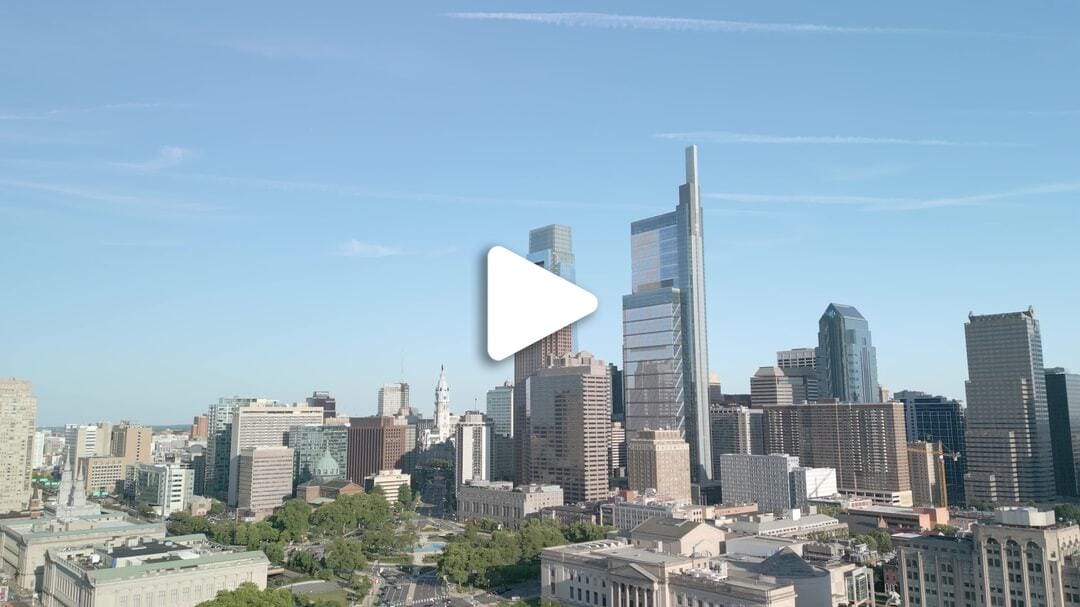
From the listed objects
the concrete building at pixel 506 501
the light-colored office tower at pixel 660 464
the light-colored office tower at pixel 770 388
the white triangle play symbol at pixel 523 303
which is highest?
the light-colored office tower at pixel 770 388

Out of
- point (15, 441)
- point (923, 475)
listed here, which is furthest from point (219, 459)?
point (923, 475)

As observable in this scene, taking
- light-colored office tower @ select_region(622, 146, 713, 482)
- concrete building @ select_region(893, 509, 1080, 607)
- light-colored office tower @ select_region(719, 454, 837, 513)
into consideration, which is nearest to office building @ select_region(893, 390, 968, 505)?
light-colored office tower @ select_region(622, 146, 713, 482)

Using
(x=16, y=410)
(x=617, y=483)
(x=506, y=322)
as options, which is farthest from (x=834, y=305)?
(x=506, y=322)

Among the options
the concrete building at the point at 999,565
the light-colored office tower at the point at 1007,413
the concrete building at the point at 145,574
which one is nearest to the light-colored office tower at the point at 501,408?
the light-colored office tower at the point at 1007,413

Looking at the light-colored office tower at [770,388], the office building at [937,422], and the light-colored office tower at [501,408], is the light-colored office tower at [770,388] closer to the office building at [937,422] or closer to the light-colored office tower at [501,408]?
the office building at [937,422]

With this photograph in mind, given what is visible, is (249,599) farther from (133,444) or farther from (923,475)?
(133,444)

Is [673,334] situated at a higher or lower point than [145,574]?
higher

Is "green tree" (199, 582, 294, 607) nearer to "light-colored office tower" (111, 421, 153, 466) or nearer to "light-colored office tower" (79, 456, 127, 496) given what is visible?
"light-colored office tower" (79, 456, 127, 496)

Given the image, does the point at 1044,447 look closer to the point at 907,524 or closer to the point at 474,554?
the point at 907,524
